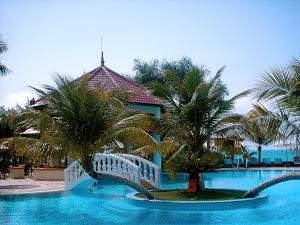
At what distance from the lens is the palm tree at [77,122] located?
10875mm

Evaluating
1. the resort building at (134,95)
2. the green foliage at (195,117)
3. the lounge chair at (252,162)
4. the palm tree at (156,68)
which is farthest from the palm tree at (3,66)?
the lounge chair at (252,162)

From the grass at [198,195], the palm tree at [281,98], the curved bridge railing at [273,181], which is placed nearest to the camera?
the palm tree at [281,98]

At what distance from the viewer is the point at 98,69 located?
22578 mm

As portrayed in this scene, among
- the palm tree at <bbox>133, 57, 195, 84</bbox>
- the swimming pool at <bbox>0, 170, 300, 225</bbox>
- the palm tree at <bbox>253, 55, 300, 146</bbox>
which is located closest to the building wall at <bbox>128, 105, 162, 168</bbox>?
the swimming pool at <bbox>0, 170, 300, 225</bbox>

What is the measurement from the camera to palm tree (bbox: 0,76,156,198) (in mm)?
10875

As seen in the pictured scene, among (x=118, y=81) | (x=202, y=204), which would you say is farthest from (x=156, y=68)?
(x=202, y=204)

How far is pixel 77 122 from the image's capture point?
36.2ft

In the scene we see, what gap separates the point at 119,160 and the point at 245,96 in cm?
570

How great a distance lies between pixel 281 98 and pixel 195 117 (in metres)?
4.71

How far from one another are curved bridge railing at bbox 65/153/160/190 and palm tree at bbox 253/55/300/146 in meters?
7.21

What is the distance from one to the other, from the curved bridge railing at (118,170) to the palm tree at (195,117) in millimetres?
2005

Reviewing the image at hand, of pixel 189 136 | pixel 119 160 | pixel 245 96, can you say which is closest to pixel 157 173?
pixel 119 160

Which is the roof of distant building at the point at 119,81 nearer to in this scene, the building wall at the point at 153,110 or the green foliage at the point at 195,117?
the building wall at the point at 153,110

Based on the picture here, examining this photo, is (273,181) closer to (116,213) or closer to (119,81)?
(116,213)
